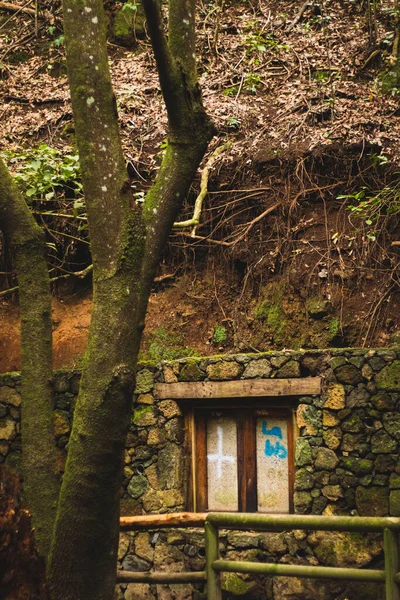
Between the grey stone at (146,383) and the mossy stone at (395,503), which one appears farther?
the grey stone at (146,383)

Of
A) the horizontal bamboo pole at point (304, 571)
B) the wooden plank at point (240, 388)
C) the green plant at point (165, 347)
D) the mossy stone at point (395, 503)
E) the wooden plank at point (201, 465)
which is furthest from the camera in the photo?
the green plant at point (165, 347)

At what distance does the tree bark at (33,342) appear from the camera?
4.61 meters

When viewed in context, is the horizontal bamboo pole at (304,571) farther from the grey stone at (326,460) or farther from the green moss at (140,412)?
the green moss at (140,412)

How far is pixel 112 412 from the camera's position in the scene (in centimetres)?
401

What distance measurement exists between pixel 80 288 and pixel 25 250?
5722 mm

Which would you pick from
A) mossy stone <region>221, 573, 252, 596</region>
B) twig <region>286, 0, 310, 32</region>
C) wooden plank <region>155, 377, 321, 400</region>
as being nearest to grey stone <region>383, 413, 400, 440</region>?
wooden plank <region>155, 377, 321, 400</region>

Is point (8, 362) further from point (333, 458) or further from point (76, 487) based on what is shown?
point (76, 487)

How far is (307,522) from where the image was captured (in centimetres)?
473

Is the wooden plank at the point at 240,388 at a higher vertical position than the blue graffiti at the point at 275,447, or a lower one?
higher

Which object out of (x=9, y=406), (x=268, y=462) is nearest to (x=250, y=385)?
(x=268, y=462)

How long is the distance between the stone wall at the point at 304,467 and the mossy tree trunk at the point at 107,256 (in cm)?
343

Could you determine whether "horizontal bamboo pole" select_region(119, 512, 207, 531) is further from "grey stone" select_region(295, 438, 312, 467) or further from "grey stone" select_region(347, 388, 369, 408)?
"grey stone" select_region(347, 388, 369, 408)

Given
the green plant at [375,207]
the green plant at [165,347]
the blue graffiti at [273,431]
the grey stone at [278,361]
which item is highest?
the green plant at [375,207]

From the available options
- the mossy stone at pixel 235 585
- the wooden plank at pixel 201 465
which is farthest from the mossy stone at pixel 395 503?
the wooden plank at pixel 201 465
